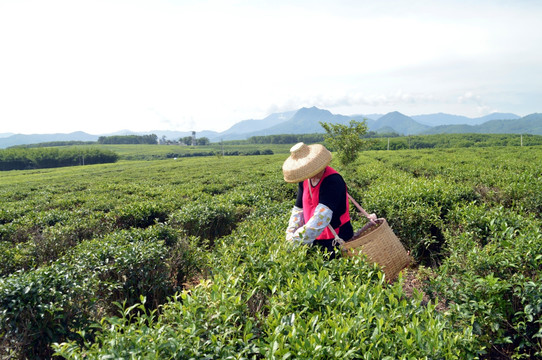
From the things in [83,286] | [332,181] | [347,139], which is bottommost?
[83,286]

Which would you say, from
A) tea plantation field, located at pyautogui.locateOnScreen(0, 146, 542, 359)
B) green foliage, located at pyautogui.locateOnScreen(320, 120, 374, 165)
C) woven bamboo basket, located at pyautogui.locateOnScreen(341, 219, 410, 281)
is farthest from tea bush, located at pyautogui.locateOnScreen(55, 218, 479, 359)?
green foliage, located at pyautogui.locateOnScreen(320, 120, 374, 165)

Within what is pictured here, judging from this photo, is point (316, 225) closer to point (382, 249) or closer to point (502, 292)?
point (382, 249)

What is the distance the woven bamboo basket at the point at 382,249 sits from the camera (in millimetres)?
3254

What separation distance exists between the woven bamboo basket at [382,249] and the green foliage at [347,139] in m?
12.4

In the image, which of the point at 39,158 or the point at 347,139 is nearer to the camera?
the point at 347,139

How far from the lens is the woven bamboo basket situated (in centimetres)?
325

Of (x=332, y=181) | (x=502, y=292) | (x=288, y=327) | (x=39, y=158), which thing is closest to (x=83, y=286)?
(x=288, y=327)

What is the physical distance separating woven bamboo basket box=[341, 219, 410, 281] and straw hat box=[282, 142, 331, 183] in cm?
85

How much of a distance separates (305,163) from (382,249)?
124 cm

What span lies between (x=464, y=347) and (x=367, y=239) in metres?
1.42

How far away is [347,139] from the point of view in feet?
51.0

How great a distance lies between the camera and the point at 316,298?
233cm

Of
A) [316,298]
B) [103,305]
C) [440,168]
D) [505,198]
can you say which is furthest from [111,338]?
[440,168]

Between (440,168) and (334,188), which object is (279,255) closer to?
(334,188)
